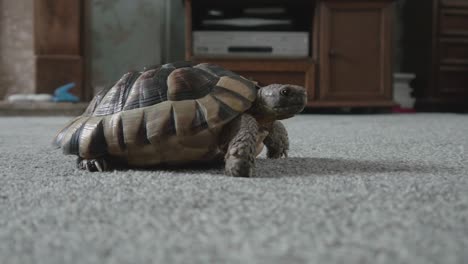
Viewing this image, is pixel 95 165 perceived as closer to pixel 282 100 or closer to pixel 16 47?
pixel 282 100

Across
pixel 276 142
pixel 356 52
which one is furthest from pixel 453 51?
pixel 276 142

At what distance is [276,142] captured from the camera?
88 centimetres

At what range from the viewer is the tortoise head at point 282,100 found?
2.46ft

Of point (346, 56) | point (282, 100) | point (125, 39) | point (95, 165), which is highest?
point (125, 39)

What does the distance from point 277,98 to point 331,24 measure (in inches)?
72.7

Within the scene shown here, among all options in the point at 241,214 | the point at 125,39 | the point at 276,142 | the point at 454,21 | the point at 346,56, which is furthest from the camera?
the point at 125,39

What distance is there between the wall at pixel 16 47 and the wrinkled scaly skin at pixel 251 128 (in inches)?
89.6

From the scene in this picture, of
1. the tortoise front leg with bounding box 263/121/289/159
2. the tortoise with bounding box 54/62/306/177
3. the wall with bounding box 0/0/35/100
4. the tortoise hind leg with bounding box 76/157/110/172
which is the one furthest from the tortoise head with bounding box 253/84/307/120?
the wall with bounding box 0/0/35/100

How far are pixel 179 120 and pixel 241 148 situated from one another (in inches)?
4.0

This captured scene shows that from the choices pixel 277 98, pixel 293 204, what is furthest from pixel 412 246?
pixel 277 98

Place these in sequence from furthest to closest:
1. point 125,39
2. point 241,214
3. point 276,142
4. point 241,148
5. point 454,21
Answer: point 125,39 < point 454,21 < point 276,142 < point 241,148 < point 241,214

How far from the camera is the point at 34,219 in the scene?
0.44 m

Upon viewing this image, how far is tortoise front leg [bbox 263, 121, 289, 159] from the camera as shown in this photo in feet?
2.90

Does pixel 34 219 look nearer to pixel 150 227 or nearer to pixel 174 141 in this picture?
pixel 150 227
